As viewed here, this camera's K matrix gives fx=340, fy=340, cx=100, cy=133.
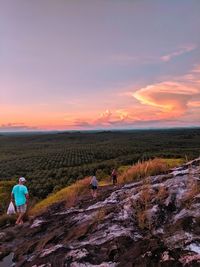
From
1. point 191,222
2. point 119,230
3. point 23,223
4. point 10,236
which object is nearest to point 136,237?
point 119,230

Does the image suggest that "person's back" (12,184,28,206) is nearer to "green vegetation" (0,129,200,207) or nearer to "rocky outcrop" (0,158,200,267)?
"rocky outcrop" (0,158,200,267)

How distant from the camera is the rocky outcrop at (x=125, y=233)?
5703 millimetres

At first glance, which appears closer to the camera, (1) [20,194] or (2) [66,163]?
(1) [20,194]

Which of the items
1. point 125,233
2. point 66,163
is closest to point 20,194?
point 125,233

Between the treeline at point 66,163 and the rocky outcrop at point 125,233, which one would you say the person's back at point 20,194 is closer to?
the rocky outcrop at point 125,233

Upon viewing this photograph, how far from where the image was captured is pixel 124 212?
24.7 ft

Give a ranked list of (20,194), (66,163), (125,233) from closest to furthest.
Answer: (125,233), (20,194), (66,163)

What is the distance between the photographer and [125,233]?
6.59 m

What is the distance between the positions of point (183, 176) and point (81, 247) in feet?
12.0

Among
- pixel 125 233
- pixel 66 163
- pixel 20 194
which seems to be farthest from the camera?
pixel 66 163

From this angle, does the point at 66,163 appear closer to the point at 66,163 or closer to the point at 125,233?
the point at 66,163

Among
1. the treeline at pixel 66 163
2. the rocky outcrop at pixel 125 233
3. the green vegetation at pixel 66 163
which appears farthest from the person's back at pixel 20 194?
the treeline at pixel 66 163

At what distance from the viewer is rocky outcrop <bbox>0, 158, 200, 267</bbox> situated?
18.7 feet

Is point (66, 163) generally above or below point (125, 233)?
below
